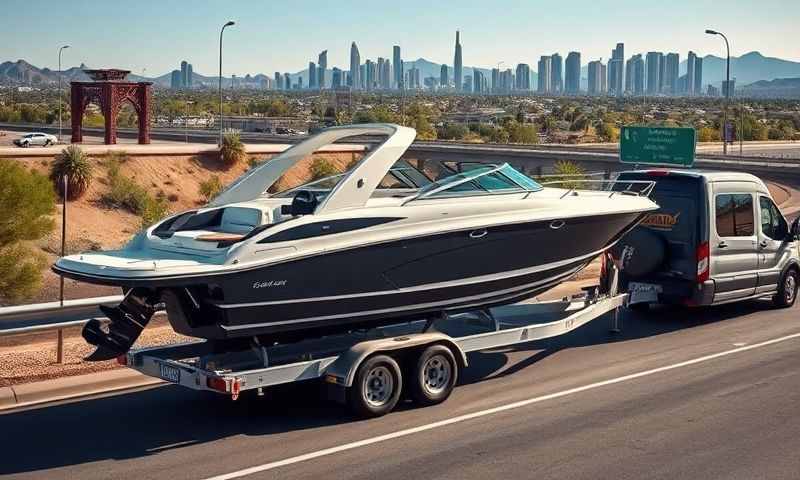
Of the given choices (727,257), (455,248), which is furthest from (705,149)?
(455,248)

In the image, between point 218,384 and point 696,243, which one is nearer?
point 218,384

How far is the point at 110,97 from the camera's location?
66375 mm

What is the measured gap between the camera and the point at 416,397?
10.9 metres

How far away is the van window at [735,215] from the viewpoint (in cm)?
1523

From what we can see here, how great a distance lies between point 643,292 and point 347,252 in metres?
6.01

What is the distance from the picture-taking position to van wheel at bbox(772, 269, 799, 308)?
16594 mm

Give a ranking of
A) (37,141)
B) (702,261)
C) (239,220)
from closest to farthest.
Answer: (239,220) → (702,261) → (37,141)

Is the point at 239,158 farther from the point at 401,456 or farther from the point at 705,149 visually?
the point at 401,456

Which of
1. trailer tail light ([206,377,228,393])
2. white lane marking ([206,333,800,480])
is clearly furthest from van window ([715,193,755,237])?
trailer tail light ([206,377,228,393])

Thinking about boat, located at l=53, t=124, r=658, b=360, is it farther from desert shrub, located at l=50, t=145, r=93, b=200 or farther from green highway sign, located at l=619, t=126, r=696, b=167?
desert shrub, located at l=50, t=145, r=93, b=200

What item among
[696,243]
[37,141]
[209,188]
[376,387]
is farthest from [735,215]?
[37,141]

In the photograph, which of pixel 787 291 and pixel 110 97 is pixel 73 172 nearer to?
pixel 110 97

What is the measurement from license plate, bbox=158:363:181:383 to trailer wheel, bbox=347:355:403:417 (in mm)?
1631

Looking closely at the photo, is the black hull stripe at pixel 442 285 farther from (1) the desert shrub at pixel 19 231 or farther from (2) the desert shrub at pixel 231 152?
(2) the desert shrub at pixel 231 152
